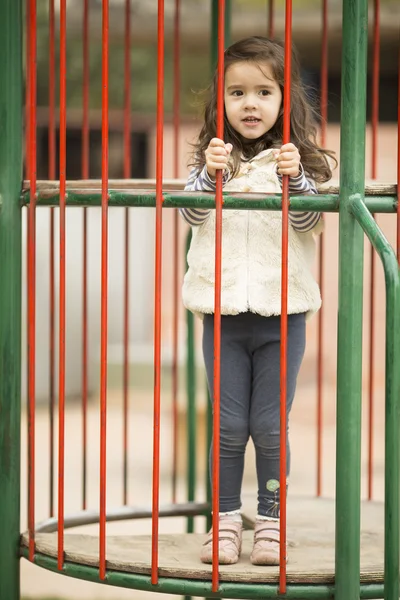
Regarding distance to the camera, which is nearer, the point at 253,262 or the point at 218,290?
the point at 218,290

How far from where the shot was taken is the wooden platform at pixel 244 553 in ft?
7.06

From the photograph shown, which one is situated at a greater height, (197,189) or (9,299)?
(197,189)

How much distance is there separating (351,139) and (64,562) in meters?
1.11

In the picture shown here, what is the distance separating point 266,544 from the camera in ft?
7.52

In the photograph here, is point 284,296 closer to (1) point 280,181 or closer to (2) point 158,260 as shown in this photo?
(2) point 158,260

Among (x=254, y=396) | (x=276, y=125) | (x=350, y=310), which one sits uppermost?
(x=276, y=125)

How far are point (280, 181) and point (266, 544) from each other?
0.82m

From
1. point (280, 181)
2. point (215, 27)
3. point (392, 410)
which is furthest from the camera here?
point (215, 27)

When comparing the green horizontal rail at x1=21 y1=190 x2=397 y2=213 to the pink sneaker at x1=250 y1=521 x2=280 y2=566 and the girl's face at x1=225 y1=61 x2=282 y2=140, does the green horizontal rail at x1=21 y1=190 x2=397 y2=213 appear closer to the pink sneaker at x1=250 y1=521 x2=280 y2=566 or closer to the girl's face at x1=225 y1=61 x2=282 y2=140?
the girl's face at x1=225 y1=61 x2=282 y2=140

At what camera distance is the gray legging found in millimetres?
2381

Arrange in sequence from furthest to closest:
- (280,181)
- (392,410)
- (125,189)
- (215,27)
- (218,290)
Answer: (215,27) → (280,181) → (125,189) → (218,290) → (392,410)

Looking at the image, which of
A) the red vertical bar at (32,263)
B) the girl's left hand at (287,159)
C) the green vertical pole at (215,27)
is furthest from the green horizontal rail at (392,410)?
the green vertical pole at (215,27)

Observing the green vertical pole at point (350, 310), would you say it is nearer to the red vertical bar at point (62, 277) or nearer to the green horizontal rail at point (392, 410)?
the green horizontal rail at point (392, 410)

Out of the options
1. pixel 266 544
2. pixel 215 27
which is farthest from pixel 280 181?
pixel 215 27
